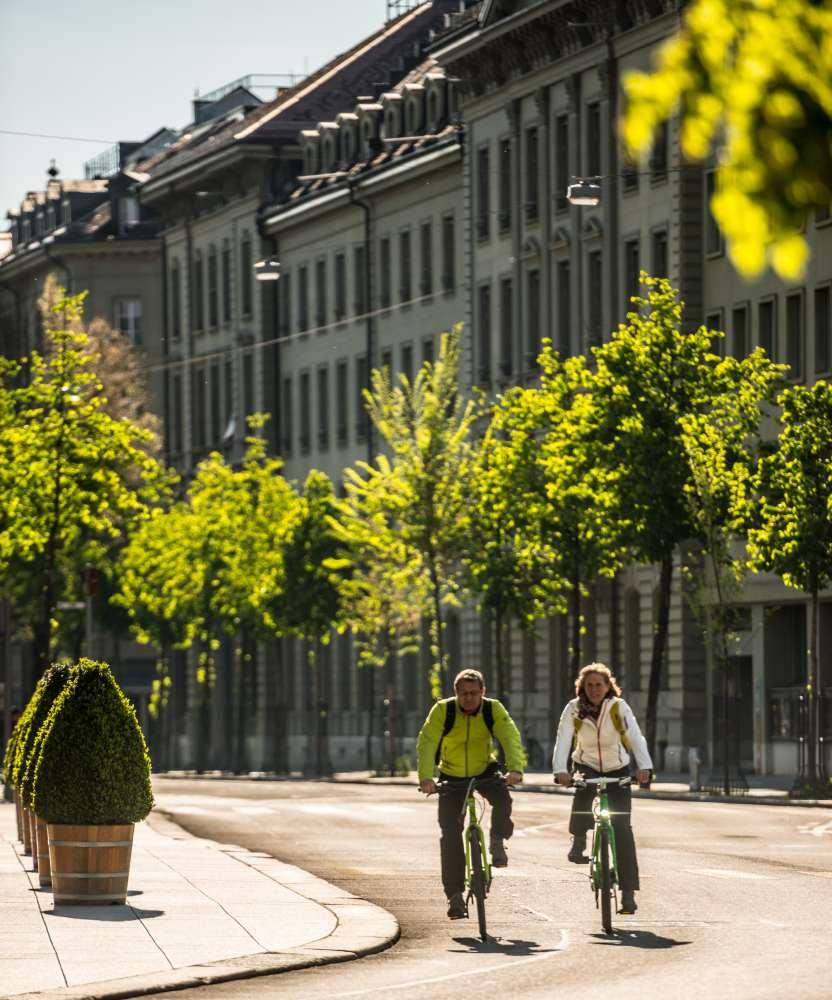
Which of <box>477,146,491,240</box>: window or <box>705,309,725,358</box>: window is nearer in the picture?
<box>705,309,725,358</box>: window

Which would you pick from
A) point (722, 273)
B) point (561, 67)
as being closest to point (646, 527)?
point (722, 273)

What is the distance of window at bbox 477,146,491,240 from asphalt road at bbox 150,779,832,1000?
3247 centimetres

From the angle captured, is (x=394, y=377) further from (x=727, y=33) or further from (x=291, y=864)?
(x=727, y=33)

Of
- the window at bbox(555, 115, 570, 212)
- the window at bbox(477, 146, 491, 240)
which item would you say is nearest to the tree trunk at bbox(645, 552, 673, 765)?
the window at bbox(555, 115, 570, 212)

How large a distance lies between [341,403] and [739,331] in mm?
26414

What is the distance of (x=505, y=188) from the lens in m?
69.1

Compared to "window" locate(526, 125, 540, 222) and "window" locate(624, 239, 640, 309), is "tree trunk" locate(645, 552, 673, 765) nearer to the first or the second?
"window" locate(624, 239, 640, 309)

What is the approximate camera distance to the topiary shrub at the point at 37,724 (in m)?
20.0

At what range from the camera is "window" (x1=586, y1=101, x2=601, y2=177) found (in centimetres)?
6322

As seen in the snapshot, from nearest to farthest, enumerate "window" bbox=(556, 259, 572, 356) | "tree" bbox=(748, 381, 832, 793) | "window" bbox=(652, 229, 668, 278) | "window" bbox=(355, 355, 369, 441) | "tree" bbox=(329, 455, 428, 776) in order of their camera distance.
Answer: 1. "tree" bbox=(748, 381, 832, 793)
2. "window" bbox=(652, 229, 668, 278)
3. "tree" bbox=(329, 455, 428, 776)
4. "window" bbox=(556, 259, 572, 356)
5. "window" bbox=(355, 355, 369, 441)

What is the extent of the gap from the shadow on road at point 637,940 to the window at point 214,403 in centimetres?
7475

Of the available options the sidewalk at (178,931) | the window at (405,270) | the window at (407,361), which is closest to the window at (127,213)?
the window at (405,270)

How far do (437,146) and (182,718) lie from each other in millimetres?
26894

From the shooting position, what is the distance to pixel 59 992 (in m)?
13.7
